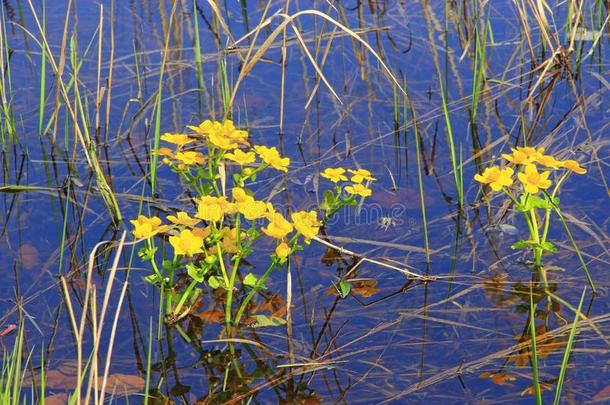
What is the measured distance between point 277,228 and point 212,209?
181 mm

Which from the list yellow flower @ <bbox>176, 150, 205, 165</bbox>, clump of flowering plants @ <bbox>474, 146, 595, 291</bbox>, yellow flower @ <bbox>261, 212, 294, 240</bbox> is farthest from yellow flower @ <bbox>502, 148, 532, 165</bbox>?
yellow flower @ <bbox>176, 150, 205, 165</bbox>

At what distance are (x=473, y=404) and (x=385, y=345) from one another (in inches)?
12.9

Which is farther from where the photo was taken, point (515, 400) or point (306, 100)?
point (306, 100)

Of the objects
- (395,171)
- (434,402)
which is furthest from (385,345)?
(395,171)

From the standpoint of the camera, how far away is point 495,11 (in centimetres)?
468

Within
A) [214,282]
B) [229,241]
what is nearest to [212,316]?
[214,282]

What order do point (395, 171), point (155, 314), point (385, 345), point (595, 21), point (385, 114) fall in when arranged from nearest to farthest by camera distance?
point (385, 345)
point (155, 314)
point (395, 171)
point (385, 114)
point (595, 21)

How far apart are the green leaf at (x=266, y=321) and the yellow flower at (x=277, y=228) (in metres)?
0.24

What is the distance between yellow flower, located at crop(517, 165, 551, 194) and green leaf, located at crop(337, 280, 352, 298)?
1.89 ft

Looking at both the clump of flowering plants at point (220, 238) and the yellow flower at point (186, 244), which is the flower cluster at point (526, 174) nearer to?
the clump of flowering plants at point (220, 238)

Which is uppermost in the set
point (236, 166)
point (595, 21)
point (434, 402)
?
point (595, 21)

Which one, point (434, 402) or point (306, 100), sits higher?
point (306, 100)

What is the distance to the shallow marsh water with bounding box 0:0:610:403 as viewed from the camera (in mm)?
2404

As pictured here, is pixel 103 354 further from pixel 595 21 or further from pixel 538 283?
pixel 595 21
